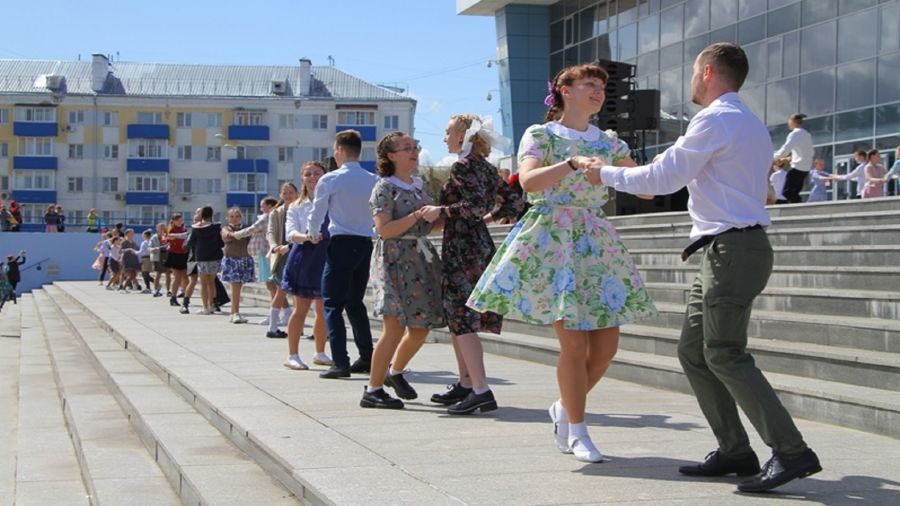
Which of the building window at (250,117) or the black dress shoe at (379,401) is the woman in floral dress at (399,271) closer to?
the black dress shoe at (379,401)

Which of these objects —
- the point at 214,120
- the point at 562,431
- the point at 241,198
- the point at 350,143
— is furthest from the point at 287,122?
the point at 562,431

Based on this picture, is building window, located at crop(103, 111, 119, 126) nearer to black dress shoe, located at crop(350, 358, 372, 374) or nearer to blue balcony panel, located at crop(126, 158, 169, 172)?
blue balcony panel, located at crop(126, 158, 169, 172)

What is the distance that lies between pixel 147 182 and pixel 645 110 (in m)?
75.8

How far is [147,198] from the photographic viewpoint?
92.6m

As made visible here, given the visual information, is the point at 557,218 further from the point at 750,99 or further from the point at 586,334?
the point at 750,99

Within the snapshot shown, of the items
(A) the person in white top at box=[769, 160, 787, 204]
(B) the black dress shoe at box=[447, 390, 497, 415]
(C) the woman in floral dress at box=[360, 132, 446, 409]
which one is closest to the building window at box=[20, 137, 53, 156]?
(A) the person in white top at box=[769, 160, 787, 204]

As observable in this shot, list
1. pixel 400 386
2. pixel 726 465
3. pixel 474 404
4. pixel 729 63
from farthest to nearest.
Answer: pixel 400 386, pixel 474 404, pixel 726 465, pixel 729 63

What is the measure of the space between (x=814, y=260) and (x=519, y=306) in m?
6.00

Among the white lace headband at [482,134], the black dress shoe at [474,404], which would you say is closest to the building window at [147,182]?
the white lace headband at [482,134]

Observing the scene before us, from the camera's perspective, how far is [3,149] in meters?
91.5

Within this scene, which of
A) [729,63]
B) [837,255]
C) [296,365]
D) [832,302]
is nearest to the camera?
[729,63]

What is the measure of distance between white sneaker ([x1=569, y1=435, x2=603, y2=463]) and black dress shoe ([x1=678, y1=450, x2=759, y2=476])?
50 cm

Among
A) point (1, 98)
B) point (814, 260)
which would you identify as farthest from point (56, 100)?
point (814, 260)

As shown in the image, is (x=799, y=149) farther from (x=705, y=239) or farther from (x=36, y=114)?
(x=36, y=114)
